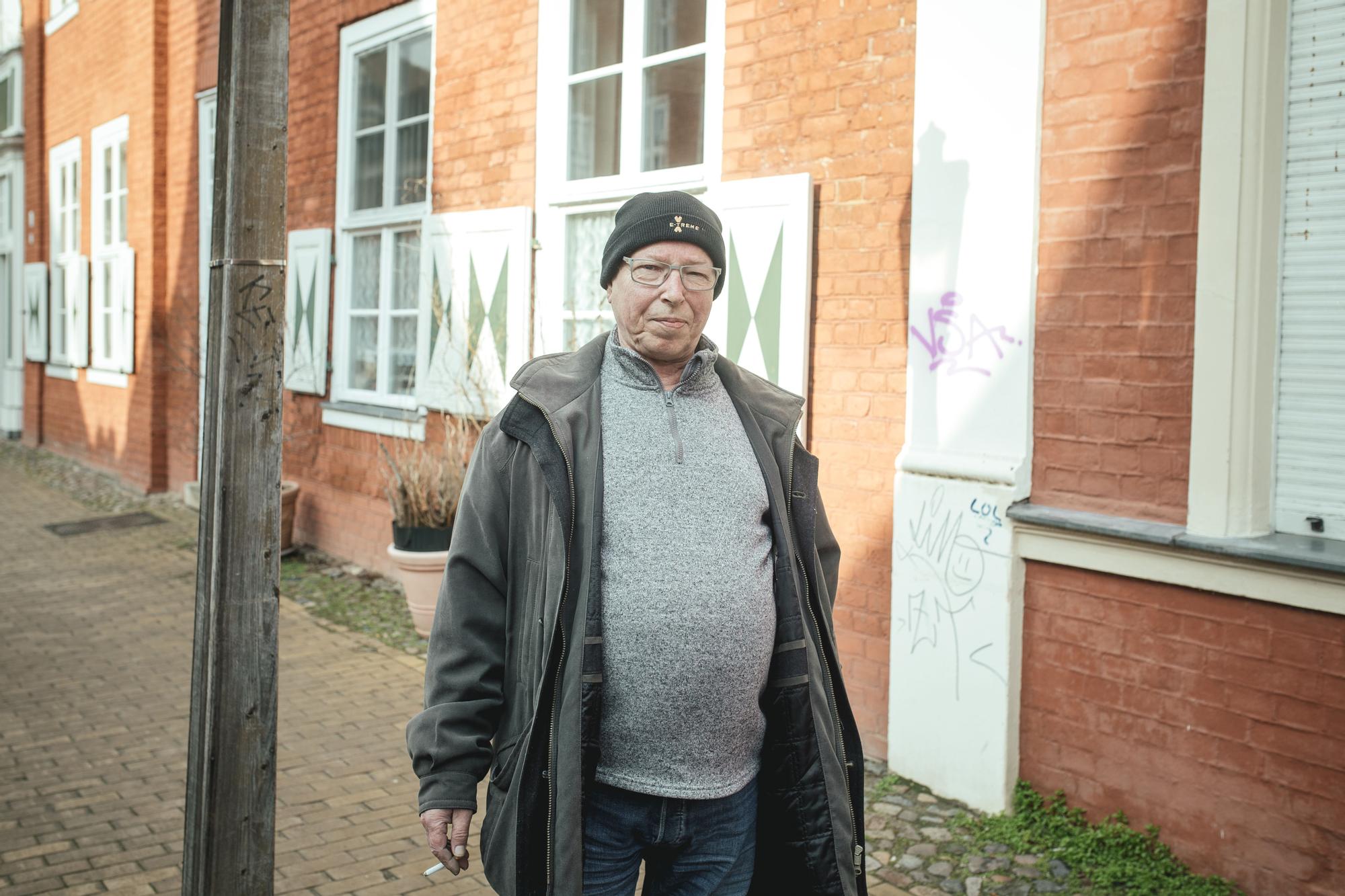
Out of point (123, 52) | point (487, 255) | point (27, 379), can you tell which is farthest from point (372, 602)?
point (27, 379)

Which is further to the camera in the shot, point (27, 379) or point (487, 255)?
point (27, 379)

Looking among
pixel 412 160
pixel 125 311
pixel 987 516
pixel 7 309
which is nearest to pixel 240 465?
pixel 987 516

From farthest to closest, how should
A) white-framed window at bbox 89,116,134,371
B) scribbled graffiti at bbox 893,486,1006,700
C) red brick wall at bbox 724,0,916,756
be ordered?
white-framed window at bbox 89,116,134,371 → red brick wall at bbox 724,0,916,756 → scribbled graffiti at bbox 893,486,1006,700

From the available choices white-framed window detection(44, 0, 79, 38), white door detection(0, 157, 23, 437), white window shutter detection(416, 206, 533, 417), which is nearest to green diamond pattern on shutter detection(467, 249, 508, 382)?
white window shutter detection(416, 206, 533, 417)

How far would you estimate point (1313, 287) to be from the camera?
11.8ft

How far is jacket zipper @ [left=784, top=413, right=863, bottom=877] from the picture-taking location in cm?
235

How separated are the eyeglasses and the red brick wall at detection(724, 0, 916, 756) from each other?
8.29ft

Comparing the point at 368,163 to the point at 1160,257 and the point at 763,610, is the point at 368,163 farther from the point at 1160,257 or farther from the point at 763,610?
the point at 763,610

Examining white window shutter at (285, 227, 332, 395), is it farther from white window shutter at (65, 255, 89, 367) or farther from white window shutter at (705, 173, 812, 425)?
white window shutter at (65, 255, 89, 367)

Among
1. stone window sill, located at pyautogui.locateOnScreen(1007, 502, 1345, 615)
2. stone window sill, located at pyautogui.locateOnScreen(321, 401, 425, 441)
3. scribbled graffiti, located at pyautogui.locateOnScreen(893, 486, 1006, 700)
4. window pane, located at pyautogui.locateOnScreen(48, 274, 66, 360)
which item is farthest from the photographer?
window pane, located at pyautogui.locateOnScreen(48, 274, 66, 360)

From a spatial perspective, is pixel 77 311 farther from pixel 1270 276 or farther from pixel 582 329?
pixel 1270 276

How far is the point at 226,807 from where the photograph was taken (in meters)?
2.95

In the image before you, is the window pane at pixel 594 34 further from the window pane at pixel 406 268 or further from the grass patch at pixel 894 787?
the grass patch at pixel 894 787

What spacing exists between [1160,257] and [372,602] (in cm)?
559
